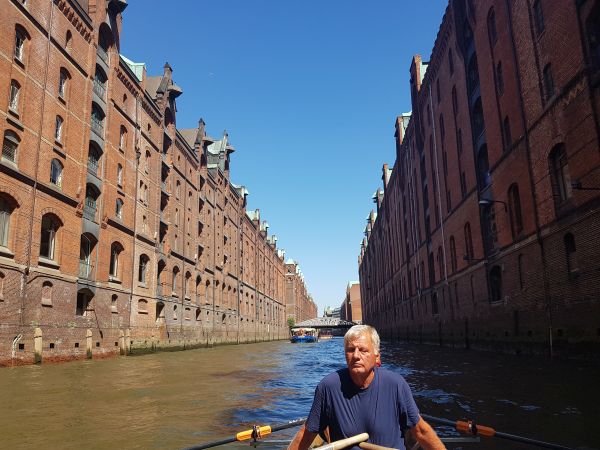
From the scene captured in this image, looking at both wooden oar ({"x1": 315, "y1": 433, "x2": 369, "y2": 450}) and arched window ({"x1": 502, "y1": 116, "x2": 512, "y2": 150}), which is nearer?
wooden oar ({"x1": 315, "y1": 433, "x2": 369, "y2": 450})

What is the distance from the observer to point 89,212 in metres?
27.6

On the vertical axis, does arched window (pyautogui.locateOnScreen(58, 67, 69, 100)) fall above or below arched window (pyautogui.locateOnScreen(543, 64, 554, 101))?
above

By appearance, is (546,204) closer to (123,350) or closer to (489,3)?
(489,3)

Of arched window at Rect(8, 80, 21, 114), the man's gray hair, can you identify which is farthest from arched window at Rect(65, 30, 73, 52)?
the man's gray hair

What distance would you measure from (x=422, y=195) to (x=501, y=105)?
62.5ft

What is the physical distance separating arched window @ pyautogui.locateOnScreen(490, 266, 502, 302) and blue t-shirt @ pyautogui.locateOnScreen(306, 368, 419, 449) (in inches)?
880

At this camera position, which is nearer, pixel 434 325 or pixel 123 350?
pixel 123 350

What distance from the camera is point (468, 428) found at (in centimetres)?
539

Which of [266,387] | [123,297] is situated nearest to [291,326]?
[123,297]

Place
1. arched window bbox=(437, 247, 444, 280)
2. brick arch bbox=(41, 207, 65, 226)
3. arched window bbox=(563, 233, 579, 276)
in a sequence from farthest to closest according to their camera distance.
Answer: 1. arched window bbox=(437, 247, 444, 280)
2. brick arch bbox=(41, 207, 65, 226)
3. arched window bbox=(563, 233, 579, 276)

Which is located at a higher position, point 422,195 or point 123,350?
point 422,195

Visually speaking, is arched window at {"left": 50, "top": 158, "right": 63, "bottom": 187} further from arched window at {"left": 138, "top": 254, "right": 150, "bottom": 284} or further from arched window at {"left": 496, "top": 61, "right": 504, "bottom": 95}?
arched window at {"left": 496, "top": 61, "right": 504, "bottom": 95}

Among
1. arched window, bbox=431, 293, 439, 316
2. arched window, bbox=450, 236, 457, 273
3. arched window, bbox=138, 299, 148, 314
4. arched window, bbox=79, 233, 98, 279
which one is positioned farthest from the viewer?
arched window, bbox=431, 293, 439, 316

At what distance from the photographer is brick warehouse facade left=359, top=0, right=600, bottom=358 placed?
15.5 meters
